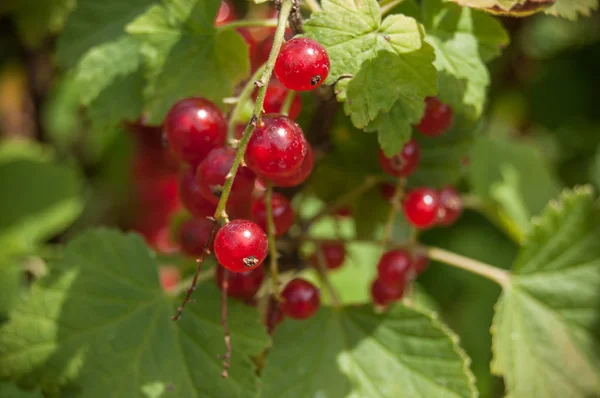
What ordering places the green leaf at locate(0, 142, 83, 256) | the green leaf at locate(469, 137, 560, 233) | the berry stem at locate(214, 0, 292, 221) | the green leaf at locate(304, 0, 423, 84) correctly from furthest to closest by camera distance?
the green leaf at locate(0, 142, 83, 256), the green leaf at locate(469, 137, 560, 233), the green leaf at locate(304, 0, 423, 84), the berry stem at locate(214, 0, 292, 221)

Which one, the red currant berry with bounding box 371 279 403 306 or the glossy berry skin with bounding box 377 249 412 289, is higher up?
the glossy berry skin with bounding box 377 249 412 289

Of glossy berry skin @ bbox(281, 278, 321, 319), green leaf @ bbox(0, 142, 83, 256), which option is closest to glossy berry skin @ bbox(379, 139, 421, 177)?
glossy berry skin @ bbox(281, 278, 321, 319)

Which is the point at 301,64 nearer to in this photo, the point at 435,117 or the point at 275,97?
the point at 275,97

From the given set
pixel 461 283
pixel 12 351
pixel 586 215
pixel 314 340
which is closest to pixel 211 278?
pixel 314 340

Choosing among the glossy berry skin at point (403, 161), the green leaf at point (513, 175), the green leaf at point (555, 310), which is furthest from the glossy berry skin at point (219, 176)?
the green leaf at point (513, 175)

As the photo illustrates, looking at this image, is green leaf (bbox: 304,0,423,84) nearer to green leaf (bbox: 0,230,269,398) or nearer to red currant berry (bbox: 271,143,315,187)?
red currant berry (bbox: 271,143,315,187)

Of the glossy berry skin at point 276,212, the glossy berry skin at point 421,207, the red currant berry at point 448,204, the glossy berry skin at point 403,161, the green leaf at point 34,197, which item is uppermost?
the glossy berry skin at point 403,161

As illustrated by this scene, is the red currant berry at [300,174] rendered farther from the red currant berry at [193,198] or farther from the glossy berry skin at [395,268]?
the glossy berry skin at [395,268]
